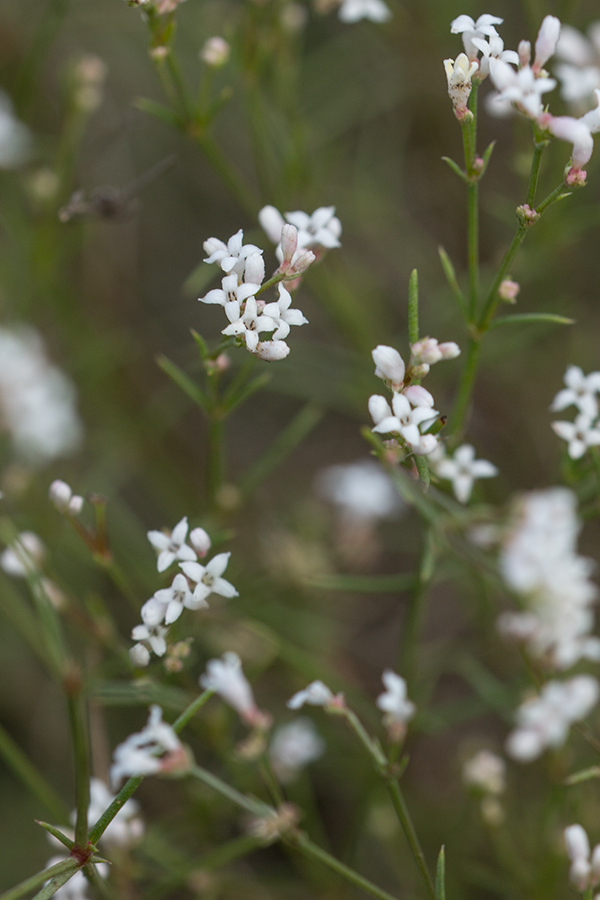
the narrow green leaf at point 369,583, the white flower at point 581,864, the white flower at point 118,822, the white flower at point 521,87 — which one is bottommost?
the white flower at point 581,864

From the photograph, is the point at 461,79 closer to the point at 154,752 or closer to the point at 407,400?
the point at 407,400

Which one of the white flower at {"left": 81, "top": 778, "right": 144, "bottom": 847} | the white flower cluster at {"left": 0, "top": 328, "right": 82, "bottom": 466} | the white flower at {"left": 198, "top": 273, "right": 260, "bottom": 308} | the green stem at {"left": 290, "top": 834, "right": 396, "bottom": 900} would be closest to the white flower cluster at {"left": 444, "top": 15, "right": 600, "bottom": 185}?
the white flower at {"left": 198, "top": 273, "right": 260, "bottom": 308}

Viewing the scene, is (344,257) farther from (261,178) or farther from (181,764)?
(181,764)

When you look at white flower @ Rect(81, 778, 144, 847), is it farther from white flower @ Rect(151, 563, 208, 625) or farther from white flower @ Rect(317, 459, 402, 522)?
white flower @ Rect(317, 459, 402, 522)

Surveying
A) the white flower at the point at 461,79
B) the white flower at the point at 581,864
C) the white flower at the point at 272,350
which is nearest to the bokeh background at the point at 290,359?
the white flower at the point at 581,864

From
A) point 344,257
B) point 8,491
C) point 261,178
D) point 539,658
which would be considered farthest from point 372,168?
point 539,658

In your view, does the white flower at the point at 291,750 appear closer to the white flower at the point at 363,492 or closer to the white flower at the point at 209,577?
the white flower at the point at 363,492
